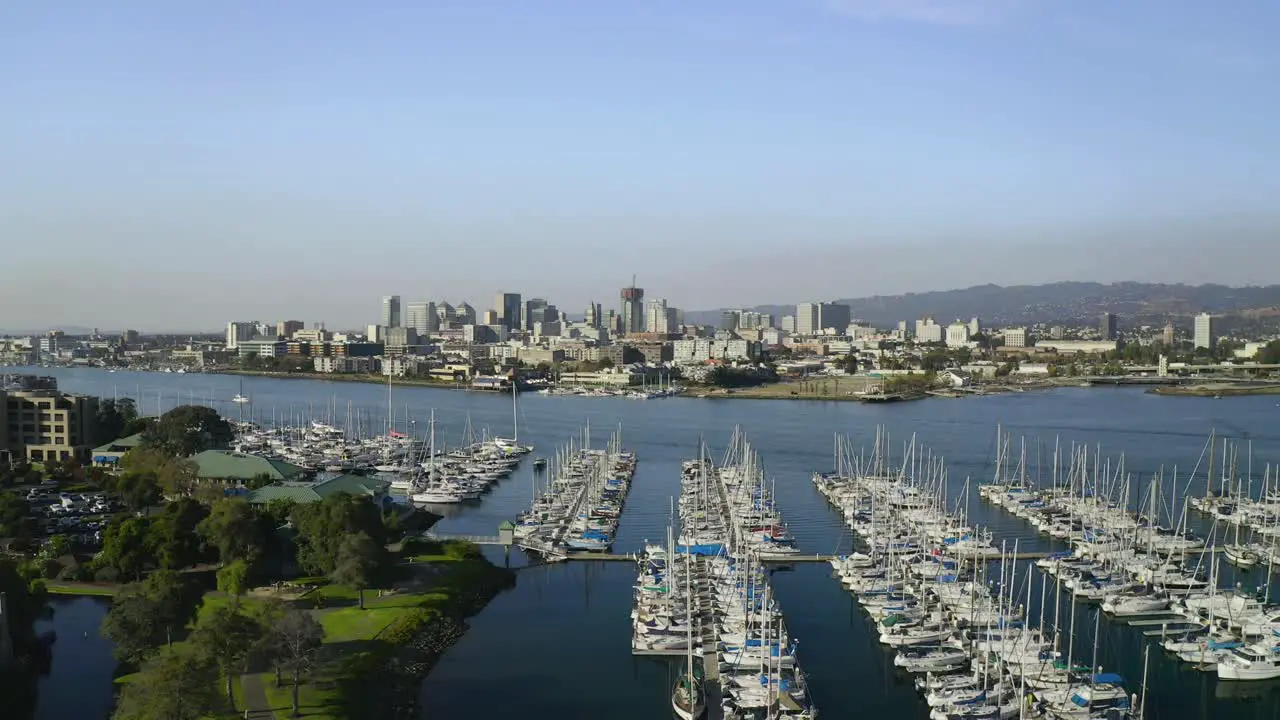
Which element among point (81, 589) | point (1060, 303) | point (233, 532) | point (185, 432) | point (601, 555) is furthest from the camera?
point (1060, 303)


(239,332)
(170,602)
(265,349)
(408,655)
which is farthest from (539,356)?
(170,602)

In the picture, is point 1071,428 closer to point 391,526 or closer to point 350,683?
point 391,526

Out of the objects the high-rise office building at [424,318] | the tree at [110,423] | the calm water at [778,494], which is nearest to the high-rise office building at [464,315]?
the high-rise office building at [424,318]

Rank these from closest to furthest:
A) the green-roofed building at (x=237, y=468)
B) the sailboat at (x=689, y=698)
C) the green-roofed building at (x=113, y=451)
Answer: the sailboat at (x=689, y=698)
the green-roofed building at (x=237, y=468)
the green-roofed building at (x=113, y=451)

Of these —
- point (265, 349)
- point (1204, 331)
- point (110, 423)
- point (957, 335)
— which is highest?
point (1204, 331)

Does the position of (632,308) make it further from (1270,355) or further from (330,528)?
(330,528)

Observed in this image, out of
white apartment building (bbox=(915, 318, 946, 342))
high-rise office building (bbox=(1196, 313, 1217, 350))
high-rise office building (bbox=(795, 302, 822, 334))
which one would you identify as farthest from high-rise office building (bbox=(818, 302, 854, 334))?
high-rise office building (bbox=(1196, 313, 1217, 350))

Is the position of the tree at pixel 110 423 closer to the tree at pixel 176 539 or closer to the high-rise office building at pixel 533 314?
the tree at pixel 176 539
